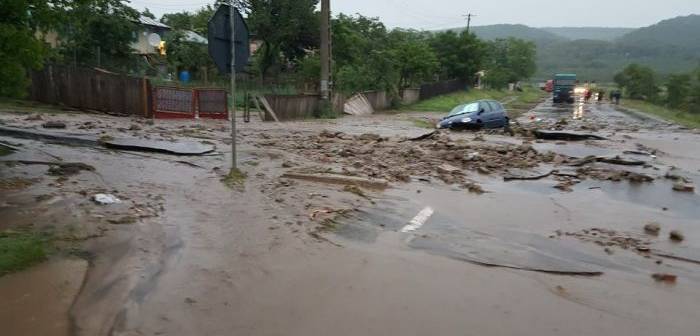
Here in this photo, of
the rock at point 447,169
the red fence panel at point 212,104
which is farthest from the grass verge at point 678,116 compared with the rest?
the rock at point 447,169

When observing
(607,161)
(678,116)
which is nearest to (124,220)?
(607,161)

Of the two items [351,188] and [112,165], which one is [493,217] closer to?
[351,188]

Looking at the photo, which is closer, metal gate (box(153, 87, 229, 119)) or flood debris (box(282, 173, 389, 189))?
flood debris (box(282, 173, 389, 189))

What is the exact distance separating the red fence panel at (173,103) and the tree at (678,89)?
45577mm

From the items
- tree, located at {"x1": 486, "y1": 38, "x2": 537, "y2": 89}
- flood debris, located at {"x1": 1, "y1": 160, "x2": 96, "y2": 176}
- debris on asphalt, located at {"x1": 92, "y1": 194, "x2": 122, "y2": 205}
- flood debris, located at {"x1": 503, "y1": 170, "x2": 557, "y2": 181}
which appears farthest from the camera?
tree, located at {"x1": 486, "y1": 38, "x2": 537, "y2": 89}

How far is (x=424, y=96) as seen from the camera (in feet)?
167

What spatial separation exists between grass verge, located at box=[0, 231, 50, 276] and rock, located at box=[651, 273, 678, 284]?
5917mm

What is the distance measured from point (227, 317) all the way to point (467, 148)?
12133 mm

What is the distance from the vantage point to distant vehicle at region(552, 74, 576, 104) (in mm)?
61094

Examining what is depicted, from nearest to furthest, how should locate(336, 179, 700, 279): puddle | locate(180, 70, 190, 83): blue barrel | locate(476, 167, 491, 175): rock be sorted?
locate(336, 179, 700, 279): puddle
locate(476, 167, 491, 175): rock
locate(180, 70, 190, 83): blue barrel

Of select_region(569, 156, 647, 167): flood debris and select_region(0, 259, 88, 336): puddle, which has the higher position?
select_region(569, 156, 647, 167): flood debris

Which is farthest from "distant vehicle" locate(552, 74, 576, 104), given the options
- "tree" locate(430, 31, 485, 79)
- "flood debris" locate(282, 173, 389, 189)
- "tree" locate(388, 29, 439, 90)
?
"flood debris" locate(282, 173, 389, 189)

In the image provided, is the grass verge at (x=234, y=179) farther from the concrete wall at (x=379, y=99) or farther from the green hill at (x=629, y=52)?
the green hill at (x=629, y=52)

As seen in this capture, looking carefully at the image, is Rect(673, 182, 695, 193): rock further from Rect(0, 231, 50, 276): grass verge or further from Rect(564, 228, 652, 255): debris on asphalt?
Rect(0, 231, 50, 276): grass verge
